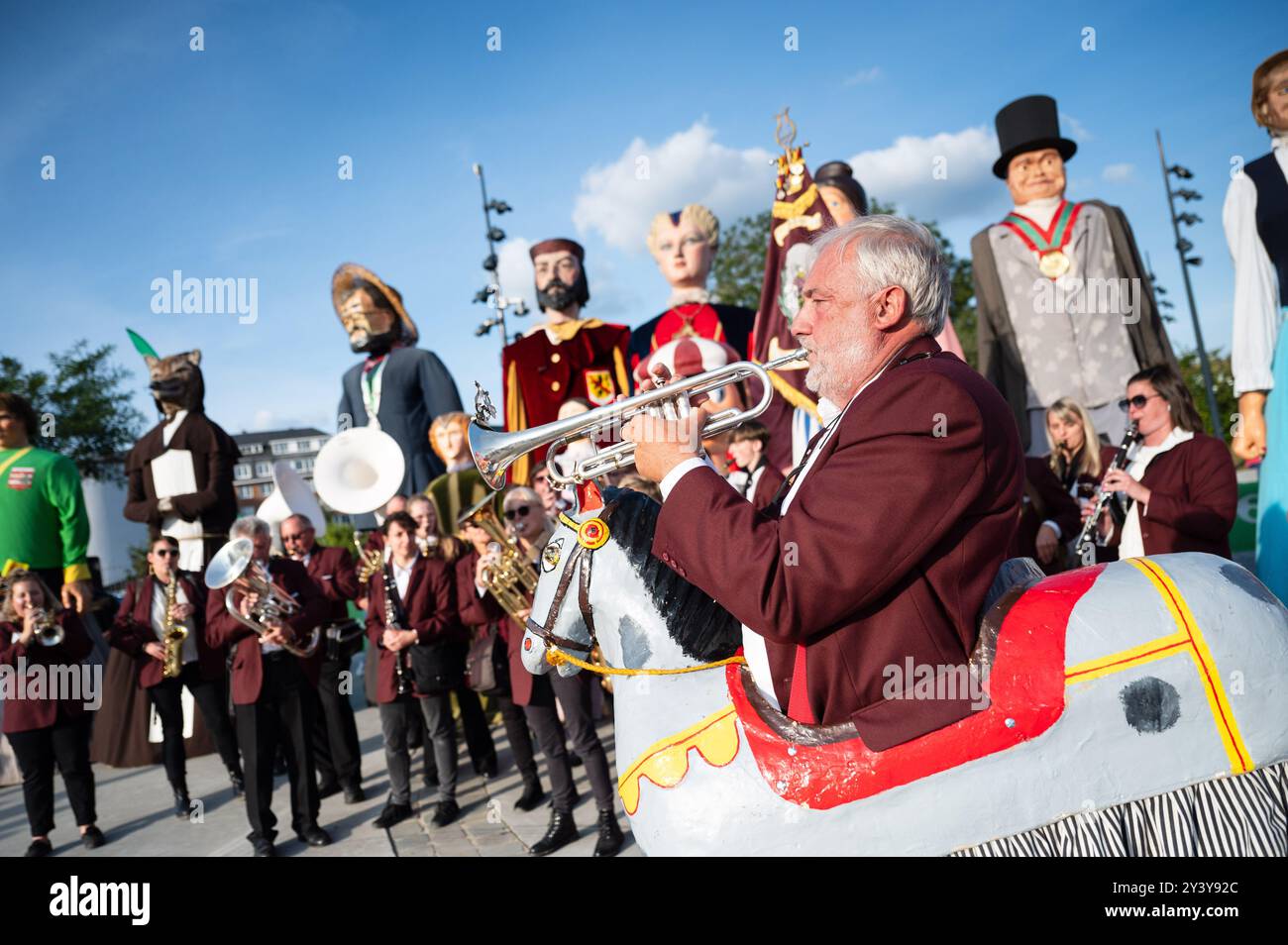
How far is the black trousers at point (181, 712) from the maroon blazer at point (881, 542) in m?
6.13

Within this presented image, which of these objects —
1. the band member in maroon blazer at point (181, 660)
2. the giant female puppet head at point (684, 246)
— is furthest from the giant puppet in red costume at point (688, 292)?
the band member in maroon blazer at point (181, 660)

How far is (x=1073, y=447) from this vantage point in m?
5.68

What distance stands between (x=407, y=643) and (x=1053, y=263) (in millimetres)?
4995

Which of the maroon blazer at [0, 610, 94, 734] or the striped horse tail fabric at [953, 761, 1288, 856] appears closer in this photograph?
the striped horse tail fabric at [953, 761, 1288, 856]

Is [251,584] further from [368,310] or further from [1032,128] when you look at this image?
[1032,128]

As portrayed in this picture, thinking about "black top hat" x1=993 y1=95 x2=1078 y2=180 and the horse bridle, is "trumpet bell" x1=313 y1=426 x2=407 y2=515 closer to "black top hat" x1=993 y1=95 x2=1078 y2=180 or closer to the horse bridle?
"black top hat" x1=993 y1=95 x2=1078 y2=180

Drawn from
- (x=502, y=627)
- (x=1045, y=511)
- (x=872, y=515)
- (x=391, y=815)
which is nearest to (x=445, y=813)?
(x=391, y=815)

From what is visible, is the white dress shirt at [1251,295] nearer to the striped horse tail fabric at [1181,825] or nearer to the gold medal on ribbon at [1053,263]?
the gold medal on ribbon at [1053,263]

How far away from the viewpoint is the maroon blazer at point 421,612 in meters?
6.38

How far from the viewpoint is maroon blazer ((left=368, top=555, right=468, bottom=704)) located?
6383mm

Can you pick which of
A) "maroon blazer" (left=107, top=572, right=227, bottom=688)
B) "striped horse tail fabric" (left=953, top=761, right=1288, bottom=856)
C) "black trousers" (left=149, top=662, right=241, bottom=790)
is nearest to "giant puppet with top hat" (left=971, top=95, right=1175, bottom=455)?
"striped horse tail fabric" (left=953, top=761, right=1288, bottom=856)

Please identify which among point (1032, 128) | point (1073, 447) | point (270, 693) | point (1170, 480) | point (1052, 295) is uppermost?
point (1032, 128)

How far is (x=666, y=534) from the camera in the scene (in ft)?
7.39
